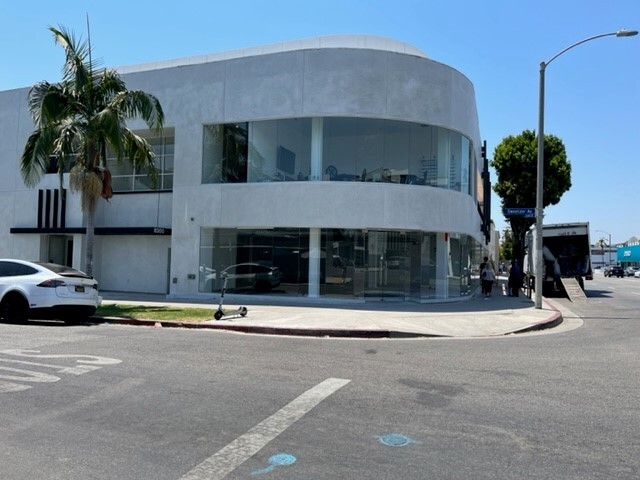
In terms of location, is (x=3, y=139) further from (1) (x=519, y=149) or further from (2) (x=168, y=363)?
(1) (x=519, y=149)

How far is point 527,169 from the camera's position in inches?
1345

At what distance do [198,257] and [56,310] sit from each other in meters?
7.82

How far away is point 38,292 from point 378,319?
8.46m

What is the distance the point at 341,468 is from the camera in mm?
4199

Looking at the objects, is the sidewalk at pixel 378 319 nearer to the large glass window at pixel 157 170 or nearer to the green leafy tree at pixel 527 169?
the large glass window at pixel 157 170

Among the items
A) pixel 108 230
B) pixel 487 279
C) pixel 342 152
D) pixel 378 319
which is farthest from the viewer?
pixel 487 279

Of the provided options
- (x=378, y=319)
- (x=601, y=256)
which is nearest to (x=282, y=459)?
(x=378, y=319)

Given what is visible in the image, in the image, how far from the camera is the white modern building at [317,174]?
18.6m

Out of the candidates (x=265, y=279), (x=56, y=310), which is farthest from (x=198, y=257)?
(x=56, y=310)

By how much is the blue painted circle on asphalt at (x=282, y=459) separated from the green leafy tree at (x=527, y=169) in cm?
3214

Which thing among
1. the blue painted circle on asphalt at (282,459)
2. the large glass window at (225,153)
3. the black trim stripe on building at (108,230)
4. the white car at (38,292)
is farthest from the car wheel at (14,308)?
the blue painted circle on asphalt at (282,459)

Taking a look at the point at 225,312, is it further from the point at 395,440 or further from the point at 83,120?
the point at 395,440

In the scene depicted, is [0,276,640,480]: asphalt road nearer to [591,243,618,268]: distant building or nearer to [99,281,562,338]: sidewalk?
[99,281,562,338]: sidewalk

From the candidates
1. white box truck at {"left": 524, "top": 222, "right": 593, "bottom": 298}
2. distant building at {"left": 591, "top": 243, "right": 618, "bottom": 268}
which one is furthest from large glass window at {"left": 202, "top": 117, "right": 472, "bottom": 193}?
distant building at {"left": 591, "top": 243, "right": 618, "bottom": 268}
